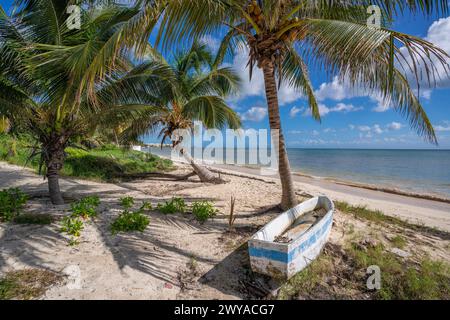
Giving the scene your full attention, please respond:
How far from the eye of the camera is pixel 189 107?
9.37 meters

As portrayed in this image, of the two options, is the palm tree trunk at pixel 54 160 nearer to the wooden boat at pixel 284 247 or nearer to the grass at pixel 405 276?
the wooden boat at pixel 284 247

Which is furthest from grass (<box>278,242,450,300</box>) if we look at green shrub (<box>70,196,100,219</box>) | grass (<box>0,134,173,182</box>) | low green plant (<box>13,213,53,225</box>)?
grass (<box>0,134,173,182</box>)

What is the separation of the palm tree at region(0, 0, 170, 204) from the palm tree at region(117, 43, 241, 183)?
2557 millimetres

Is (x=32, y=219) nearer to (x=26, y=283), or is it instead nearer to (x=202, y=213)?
(x=26, y=283)

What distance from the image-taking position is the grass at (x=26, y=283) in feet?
8.45

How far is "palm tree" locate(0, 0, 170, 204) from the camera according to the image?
4.33 m

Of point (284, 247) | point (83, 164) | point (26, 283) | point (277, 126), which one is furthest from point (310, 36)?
point (83, 164)

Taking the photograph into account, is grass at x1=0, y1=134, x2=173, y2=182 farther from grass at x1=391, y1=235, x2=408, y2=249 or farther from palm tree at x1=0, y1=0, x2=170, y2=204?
grass at x1=391, y1=235, x2=408, y2=249

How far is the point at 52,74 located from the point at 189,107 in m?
5.21

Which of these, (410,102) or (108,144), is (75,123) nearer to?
(410,102)

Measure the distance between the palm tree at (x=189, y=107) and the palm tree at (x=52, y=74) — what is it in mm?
2557

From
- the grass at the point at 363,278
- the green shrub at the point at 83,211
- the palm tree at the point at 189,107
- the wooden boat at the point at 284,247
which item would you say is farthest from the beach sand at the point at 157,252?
the palm tree at the point at 189,107

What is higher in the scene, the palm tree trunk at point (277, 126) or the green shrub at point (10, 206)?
the palm tree trunk at point (277, 126)
